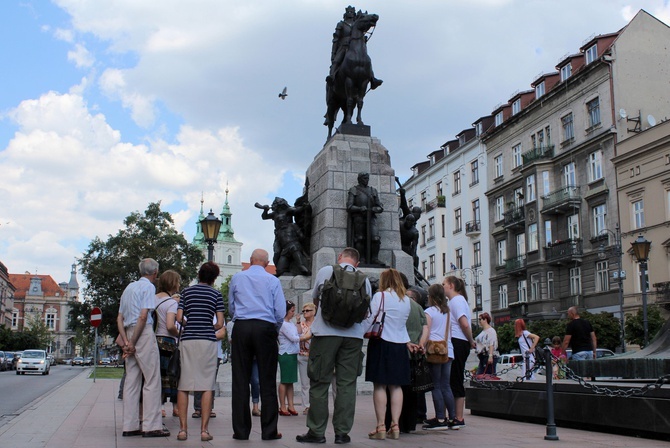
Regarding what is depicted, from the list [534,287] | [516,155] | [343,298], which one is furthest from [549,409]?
[516,155]

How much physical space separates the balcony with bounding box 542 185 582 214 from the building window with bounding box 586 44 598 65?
24.1 feet

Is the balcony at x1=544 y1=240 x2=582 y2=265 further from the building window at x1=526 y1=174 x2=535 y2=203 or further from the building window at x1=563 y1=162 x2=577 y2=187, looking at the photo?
the building window at x1=526 y1=174 x2=535 y2=203

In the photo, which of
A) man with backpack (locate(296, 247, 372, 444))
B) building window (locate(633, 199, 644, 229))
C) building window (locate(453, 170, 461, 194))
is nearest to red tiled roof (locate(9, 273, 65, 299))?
building window (locate(453, 170, 461, 194))

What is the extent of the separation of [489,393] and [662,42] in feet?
131

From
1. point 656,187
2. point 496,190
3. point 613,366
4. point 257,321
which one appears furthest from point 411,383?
point 496,190

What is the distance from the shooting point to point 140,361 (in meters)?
8.13

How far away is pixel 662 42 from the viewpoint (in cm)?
4478

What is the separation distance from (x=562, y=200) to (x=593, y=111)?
17.5 feet

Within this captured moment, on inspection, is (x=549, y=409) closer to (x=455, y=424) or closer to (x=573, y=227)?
(x=455, y=424)

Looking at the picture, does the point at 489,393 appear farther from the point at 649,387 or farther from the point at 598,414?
the point at 649,387

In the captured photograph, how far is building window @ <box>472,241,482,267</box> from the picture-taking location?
57.4 metres

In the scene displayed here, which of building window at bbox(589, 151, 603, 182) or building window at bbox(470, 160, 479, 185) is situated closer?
building window at bbox(589, 151, 603, 182)

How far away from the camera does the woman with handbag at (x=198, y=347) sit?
768cm

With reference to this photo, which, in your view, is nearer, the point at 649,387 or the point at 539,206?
the point at 649,387
